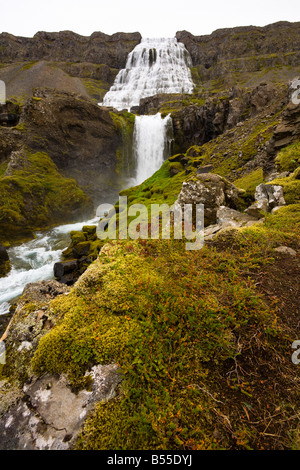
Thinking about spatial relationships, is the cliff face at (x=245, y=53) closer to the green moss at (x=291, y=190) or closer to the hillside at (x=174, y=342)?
the green moss at (x=291, y=190)

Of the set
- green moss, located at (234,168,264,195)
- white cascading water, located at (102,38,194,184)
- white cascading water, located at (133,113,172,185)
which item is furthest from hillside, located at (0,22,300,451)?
white cascading water, located at (102,38,194,184)

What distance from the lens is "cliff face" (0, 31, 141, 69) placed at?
87.8m

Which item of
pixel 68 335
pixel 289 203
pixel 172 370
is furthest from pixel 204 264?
pixel 289 203

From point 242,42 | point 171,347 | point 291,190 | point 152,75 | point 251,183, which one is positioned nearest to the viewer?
point 171,347

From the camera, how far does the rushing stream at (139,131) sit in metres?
12.4

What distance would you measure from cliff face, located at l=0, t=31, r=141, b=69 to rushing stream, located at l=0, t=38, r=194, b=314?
1841cm

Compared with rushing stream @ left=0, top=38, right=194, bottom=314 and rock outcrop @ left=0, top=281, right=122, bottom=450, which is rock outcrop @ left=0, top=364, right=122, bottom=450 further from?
rushing stream @ left=0, top=38, right=194, bottom=314

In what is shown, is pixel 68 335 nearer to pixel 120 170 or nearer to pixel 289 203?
pixel 289 203

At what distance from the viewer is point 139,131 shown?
3008 centimetres

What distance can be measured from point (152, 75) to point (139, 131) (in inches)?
2058

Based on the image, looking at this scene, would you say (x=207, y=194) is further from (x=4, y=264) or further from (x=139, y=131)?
(x=139, y=131)

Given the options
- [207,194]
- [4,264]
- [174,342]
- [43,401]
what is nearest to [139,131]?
[4,264]

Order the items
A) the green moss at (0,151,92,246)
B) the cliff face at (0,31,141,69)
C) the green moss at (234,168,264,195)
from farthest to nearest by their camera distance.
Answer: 1. the cliff face at (0,31,141,69)
2. the green moss at (0,151,92,246)
3. the green moss at (234,168,264,195)
